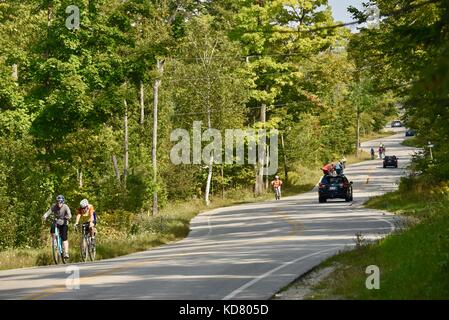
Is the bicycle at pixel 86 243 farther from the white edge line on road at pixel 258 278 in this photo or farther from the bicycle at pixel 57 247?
the white edge line on road at pixel 258 278

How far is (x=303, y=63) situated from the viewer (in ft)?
217

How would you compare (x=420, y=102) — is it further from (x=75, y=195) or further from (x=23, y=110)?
(x=75, y=195)

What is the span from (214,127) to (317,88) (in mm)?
9046

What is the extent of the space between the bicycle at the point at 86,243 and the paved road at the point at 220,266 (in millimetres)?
1098

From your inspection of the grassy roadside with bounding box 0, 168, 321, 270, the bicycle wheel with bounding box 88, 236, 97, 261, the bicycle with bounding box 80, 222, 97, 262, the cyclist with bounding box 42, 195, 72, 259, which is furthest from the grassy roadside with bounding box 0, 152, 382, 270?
the cyclist with bounding box 42, 195, 72, 259

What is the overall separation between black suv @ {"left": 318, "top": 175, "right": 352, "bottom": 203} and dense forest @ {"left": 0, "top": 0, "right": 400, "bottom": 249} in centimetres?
544

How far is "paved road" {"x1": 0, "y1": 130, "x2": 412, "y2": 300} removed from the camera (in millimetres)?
13039

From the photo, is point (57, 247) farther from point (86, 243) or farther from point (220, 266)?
point (220, 266)

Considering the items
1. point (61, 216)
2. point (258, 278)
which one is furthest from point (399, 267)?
point (61, 216)

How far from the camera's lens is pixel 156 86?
44.3 meters

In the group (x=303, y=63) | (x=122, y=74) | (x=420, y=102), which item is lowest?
(x=420, y=102)

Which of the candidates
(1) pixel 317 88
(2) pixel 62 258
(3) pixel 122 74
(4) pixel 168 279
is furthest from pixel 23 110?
(1) pixel 317 88

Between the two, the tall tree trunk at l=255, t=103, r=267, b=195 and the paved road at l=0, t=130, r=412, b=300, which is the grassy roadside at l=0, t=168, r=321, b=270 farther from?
the tall tree trunk at l=255, t=103, r=267, b=195
